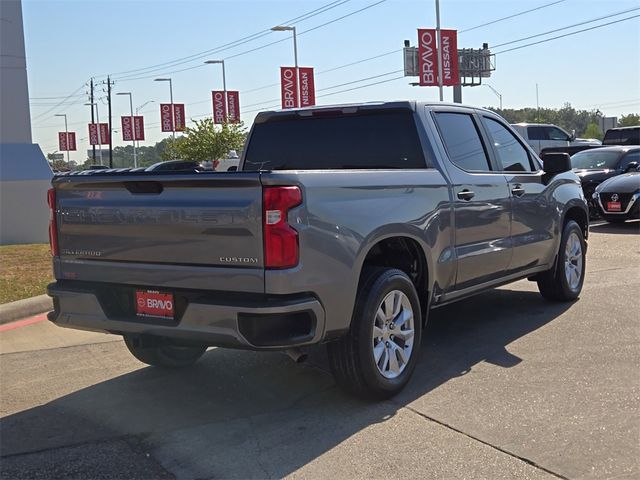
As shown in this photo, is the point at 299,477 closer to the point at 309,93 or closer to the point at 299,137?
the point at 299,137

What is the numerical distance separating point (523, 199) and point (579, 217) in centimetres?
169

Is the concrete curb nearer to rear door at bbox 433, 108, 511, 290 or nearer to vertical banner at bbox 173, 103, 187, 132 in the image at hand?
rear door at bbox 433, 108, 511, 290

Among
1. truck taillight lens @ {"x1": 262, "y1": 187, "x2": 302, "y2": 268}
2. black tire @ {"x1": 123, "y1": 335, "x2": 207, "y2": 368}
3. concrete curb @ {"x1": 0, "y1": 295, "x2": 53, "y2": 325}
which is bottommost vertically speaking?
black tire @ {"x1": 123, "y1": 335, "x2": 207, "y2": 368}

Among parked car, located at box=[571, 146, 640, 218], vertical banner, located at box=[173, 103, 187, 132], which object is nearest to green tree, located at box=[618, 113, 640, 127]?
vertical banner, located at box=[173, 103, 187, 132]

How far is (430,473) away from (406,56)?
5510 cm

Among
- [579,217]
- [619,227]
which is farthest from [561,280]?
[619,227]

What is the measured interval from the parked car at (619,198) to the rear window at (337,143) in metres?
9.85

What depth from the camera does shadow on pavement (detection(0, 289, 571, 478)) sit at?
3918mm

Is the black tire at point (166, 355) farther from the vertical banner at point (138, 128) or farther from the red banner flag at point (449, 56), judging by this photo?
the vertical banner at point (138, 128)

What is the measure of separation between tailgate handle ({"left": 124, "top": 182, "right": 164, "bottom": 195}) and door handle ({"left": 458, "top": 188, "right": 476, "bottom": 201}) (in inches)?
93.0

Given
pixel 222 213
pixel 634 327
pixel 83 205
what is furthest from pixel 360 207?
pixel 634 327

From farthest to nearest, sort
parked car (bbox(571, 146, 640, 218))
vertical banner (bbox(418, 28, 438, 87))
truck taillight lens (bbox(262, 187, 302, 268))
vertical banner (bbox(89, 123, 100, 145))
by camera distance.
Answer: vertical banner (bbox(89, 123, 100, 145)) < vertical banner (bbox(418, 28, 438, 87)) < parked car (bbox(571, 146, 640, 218)) < truck taillight lens (bbox(262, 187, 302, 268))

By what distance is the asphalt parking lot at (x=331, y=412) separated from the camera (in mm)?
3730

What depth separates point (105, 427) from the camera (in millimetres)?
4363
